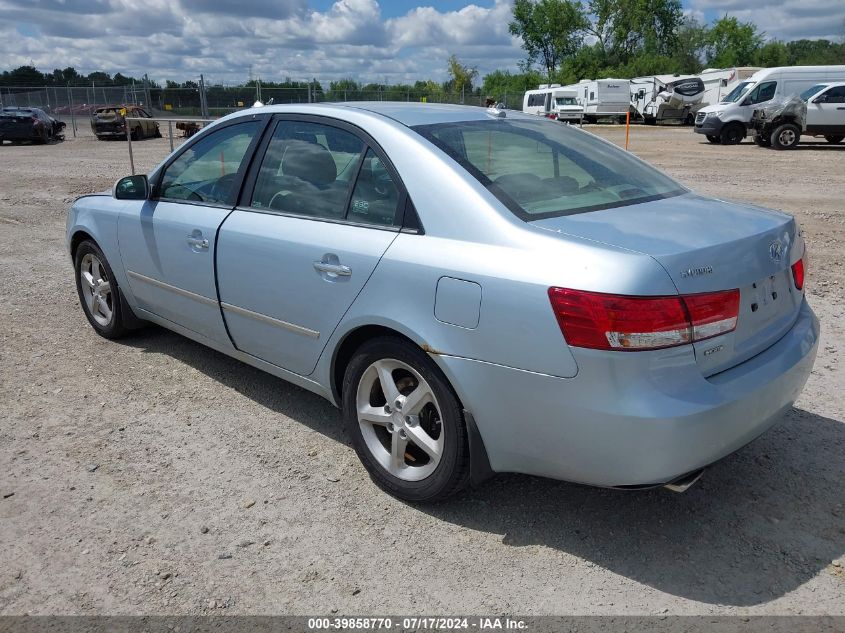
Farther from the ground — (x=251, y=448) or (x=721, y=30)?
(x=721, y=30)

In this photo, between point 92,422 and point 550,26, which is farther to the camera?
point 550,26

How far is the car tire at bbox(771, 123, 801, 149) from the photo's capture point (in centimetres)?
2270

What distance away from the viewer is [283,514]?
329 cm

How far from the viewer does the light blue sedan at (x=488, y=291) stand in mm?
2588

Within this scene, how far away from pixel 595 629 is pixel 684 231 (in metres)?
1.48

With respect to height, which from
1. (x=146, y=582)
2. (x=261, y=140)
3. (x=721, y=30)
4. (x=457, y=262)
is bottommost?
(x=146, y=582)

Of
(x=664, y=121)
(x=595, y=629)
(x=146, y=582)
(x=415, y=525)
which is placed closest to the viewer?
(x=595, y=629)

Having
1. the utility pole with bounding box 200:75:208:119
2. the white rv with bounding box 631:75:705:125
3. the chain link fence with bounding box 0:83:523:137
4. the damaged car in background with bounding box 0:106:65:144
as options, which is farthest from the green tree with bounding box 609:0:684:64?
the damaged car in background with bounding box 0:106:65:144

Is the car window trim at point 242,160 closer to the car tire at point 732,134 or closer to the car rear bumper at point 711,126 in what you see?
the car rear bumper at point 711,126

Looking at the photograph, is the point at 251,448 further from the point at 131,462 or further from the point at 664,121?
the point at 664,121

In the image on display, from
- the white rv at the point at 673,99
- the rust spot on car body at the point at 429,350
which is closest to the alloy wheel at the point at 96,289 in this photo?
the rust spot on car body at the point at 429,350

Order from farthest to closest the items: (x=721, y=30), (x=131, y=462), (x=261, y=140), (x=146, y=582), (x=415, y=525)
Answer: (x=721, y=30) < (x=261, y=140) < (x=131, y=462) < (x=415, y=525) < (x=146, y=582)

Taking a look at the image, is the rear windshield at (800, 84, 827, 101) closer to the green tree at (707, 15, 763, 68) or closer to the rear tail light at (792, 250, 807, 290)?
the rear tail light at (792, 250, 807, 290)

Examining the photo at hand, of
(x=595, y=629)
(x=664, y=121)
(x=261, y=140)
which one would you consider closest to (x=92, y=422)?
(x=261, y=140)
